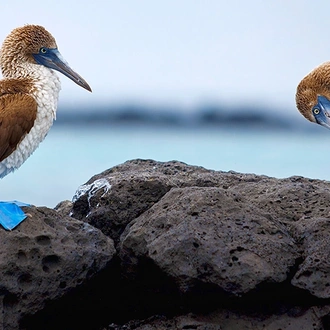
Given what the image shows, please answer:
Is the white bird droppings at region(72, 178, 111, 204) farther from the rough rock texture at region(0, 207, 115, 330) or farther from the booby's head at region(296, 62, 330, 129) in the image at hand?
the booby's head at region(296, 62, 330, 129)

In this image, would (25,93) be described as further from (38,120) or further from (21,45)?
(21,45)

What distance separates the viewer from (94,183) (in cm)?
564

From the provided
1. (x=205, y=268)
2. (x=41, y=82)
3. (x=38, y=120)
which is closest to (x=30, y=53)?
(x=41, y=82)

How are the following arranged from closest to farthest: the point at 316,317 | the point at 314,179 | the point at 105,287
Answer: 1. the point at 316,317
2. the point at 105,287
3. the point at 314,179

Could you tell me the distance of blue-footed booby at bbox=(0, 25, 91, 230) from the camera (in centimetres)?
485

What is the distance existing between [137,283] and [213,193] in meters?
0.86

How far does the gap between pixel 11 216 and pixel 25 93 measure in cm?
102

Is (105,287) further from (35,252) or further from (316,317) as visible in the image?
(316,317)

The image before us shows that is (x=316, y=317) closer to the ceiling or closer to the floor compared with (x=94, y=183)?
closer to the floor

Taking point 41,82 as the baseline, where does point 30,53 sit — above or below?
above

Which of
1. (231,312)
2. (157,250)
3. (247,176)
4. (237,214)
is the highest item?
(247,176)

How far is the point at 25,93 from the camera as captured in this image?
5051 mm

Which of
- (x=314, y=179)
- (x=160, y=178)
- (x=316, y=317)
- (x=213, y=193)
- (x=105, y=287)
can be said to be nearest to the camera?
(x=316, y=317)

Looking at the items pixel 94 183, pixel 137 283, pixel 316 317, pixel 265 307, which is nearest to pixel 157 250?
pixel 137 283
